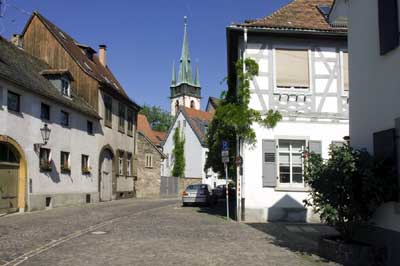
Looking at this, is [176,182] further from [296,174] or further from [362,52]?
[362,52]

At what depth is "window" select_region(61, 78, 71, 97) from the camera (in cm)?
2803

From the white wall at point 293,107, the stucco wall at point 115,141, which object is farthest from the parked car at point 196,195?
the white wall at point 293,107

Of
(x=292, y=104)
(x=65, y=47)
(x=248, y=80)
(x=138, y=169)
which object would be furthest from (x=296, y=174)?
(x=138, y=169)

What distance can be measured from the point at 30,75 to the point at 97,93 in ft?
22.6

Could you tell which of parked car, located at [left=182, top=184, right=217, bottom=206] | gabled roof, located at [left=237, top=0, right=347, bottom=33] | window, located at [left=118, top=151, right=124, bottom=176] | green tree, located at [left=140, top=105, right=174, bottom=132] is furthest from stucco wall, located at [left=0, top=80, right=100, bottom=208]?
green tree, located at [left=140, top=105, right=174, bottom=132]

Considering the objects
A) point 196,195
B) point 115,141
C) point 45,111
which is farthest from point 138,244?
point 115,141

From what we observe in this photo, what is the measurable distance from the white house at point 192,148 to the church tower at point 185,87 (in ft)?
143

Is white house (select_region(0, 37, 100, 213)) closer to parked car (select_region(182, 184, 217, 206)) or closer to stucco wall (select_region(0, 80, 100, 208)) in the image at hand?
stucco wall (select_region(0, 80, 100, 208))

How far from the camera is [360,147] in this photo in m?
10.6

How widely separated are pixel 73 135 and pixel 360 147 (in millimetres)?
20381

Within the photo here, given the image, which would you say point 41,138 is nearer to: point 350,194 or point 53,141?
point 53,141

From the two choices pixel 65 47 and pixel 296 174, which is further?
pixel 65 47

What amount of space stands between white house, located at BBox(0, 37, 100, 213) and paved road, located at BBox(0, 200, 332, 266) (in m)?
5.13

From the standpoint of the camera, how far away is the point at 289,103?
18.6 m
